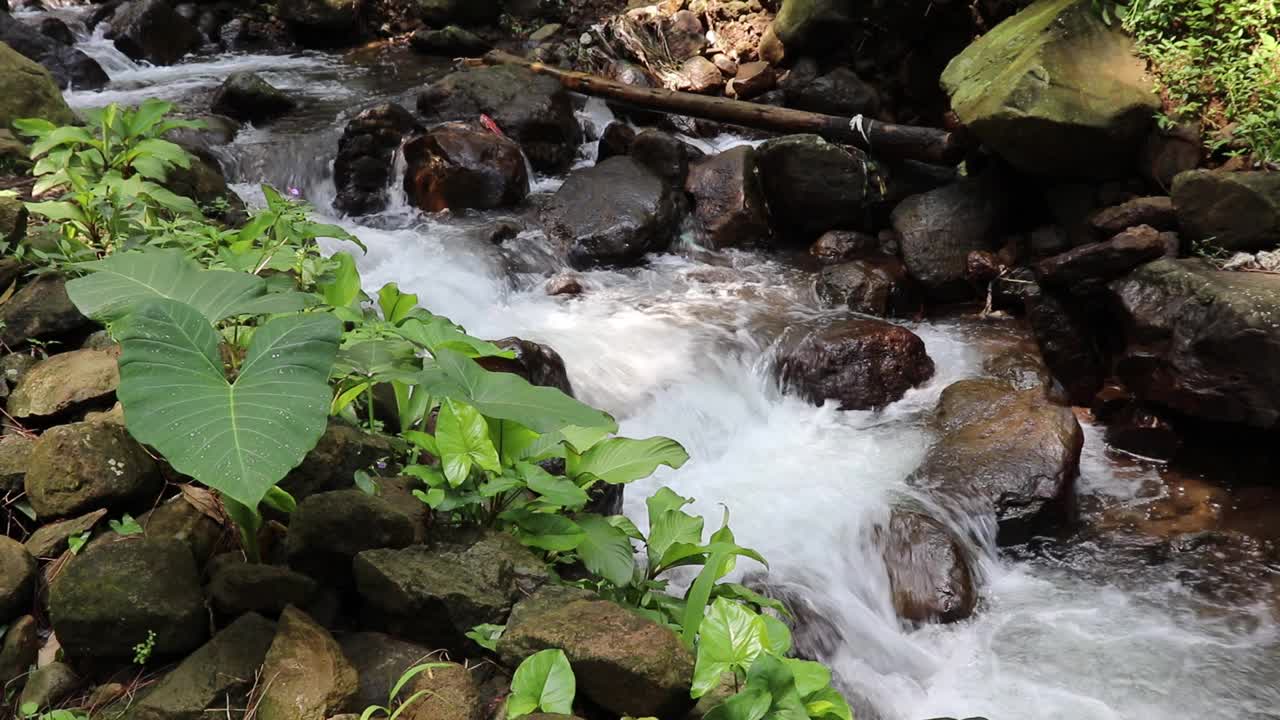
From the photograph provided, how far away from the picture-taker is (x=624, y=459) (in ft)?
8.32

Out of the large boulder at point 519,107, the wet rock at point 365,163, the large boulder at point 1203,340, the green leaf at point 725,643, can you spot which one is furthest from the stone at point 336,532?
the large boulder at point 519,107

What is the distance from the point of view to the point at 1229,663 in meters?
3.51

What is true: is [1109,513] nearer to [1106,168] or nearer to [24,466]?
[1106,168]

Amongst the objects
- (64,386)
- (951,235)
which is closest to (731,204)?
(951,235)

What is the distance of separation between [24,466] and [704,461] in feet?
10.9

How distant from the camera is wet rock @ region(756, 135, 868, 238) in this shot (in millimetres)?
7117

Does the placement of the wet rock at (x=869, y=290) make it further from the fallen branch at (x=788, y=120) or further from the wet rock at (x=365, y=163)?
the wet rock at (x=365, y=163)

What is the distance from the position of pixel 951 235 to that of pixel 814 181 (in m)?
1.24

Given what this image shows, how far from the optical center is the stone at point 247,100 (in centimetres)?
873

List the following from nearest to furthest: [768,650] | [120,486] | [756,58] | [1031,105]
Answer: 1. [768,650]
2. [120,486]
3. [1031,105]
4. [756,58]

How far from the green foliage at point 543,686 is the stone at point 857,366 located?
3820mm

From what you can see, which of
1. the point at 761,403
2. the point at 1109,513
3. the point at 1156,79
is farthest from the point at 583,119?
the point at 1109,513

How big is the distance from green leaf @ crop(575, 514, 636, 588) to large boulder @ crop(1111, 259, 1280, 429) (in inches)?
142

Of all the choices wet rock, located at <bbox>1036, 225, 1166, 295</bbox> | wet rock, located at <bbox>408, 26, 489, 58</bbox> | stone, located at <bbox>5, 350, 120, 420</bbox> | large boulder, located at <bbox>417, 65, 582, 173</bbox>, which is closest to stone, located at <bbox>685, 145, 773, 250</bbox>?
large boulder, located at <bbox>417, 65, 582, 173</bbox>
